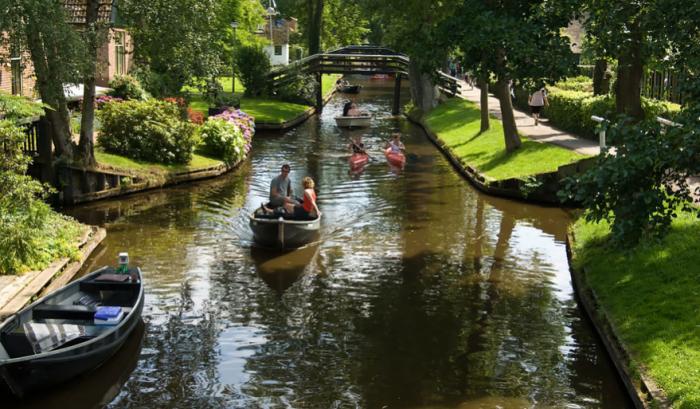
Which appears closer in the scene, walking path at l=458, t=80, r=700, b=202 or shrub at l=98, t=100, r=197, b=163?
shrub at l=98, t=100, r=197, b=163

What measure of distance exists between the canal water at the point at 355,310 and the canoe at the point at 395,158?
5401 mm

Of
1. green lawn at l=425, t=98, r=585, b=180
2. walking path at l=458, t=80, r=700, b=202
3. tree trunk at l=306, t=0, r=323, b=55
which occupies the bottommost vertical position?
green lawn at l=425, t=98, r=585, b=180

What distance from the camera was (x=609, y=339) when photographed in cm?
1466

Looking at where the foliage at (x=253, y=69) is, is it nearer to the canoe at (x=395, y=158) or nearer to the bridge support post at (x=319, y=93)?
the bridge support post at (x=319, y=93)

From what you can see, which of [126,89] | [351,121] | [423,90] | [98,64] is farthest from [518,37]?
[423,90]

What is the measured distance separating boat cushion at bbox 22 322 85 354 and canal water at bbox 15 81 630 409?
0.66 metres

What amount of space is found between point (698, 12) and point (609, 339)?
17.7 feet

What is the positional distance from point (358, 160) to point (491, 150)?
497 centimetres

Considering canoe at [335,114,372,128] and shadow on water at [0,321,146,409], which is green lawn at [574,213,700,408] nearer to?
shadow on water at [0,321,146,409]

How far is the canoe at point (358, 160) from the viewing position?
109 feet

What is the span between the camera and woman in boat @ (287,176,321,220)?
21.6 m

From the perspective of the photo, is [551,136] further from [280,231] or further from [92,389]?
[92,389]

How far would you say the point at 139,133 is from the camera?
29.5 m

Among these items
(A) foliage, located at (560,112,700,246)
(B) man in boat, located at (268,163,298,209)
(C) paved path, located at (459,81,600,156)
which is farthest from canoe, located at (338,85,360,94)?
(A) foliage, located at (560,112,700,246)
